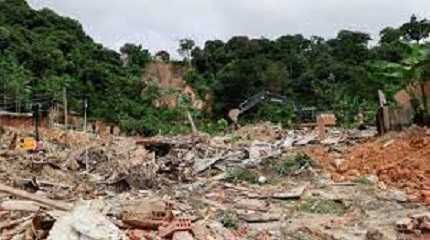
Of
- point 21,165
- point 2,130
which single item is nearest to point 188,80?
point 2,130

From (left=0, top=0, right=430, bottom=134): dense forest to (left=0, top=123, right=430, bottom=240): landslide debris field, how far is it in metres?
20.6

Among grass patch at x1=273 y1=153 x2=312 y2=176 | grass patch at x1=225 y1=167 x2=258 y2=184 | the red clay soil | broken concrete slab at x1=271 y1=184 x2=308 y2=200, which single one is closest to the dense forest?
the red clay soil

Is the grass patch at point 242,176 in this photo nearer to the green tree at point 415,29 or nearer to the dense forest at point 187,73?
the dense forest at point 187,73

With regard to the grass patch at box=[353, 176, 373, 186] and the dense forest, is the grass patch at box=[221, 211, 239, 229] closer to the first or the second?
the grass patch at box=[353, 176, 373, 186]

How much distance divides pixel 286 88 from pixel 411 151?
39.3 metres

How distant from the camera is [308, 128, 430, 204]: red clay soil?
1291cm

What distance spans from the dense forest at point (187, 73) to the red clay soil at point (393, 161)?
67.0 ft

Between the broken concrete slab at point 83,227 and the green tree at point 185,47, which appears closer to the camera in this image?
the broken concrete slab at point 83,227

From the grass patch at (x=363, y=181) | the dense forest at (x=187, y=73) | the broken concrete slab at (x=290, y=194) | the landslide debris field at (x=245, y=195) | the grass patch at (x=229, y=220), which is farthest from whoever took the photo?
the dense forest at (x=187, y=73)

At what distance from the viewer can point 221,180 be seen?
45.8 feet

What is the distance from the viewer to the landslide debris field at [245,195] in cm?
875

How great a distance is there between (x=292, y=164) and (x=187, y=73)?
1999 inches

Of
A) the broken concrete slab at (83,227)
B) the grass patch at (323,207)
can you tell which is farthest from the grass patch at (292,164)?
the broken concrete slab at (83,227)

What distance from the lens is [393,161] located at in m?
14.2
